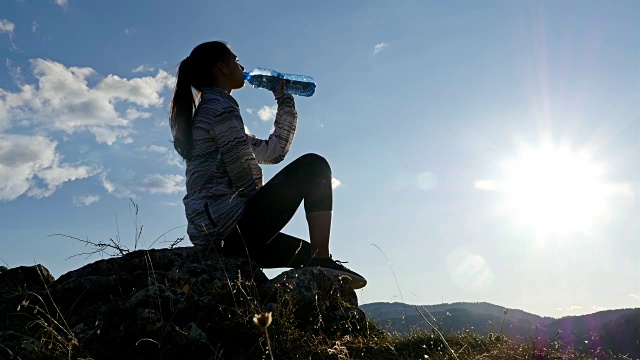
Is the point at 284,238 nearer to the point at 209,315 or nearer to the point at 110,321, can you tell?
the point at 209,315

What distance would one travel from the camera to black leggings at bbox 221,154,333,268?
16.5 ft

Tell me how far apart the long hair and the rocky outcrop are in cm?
126

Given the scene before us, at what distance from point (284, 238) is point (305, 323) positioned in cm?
151

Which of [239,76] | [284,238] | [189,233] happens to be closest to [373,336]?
[284,238]

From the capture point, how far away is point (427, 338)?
4633 millimetres

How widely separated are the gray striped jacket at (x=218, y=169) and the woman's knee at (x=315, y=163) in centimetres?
50

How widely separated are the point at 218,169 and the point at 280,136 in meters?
0.94

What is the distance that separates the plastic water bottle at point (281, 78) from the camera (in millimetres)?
6500

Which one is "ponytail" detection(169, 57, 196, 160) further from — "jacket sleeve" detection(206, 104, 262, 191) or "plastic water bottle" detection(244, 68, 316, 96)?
"plastic water bottle" detection(244, 68, 316, 96)

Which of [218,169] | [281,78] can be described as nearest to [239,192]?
[218,169]

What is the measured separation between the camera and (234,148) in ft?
16.4


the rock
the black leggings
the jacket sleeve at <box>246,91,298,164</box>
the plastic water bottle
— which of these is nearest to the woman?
the black leggings

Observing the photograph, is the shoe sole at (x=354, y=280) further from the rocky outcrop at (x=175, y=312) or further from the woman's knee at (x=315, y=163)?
A: the woman's knee at (x=315, y=163)

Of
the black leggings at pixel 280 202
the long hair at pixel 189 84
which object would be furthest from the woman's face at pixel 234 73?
the black leggings at pixel 280 202
